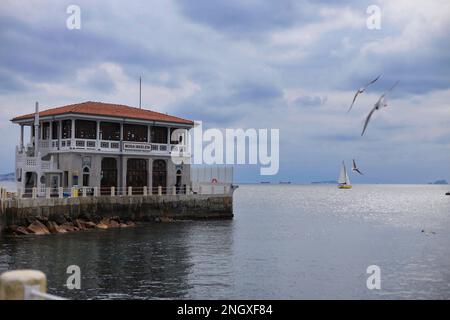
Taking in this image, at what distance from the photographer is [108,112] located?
51.8m

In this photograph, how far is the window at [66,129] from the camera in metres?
50.0

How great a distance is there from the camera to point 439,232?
174 ft

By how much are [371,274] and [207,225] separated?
24.5m

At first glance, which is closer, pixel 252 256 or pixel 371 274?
pixel 371 274

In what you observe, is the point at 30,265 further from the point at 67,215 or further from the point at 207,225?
the point at 207,225

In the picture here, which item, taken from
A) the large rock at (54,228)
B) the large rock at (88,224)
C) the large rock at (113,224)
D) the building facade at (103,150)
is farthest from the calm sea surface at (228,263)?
the building facade at (103,150)

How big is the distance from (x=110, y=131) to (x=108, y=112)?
1811mm

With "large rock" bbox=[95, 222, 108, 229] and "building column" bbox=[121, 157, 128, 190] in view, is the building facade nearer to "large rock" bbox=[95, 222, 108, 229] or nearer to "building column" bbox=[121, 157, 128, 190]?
"building column" bbox=[121, 157, 128, 190]

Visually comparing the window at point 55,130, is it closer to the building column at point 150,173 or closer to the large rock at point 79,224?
the building column at point 150,173

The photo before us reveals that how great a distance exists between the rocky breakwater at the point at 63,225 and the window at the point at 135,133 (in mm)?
9622

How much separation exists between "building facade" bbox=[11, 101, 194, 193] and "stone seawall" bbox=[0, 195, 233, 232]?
2.12 metres

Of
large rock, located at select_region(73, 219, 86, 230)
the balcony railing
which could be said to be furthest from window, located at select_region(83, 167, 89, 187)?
large rock, located at select_region(73, 219, 86, 230)
